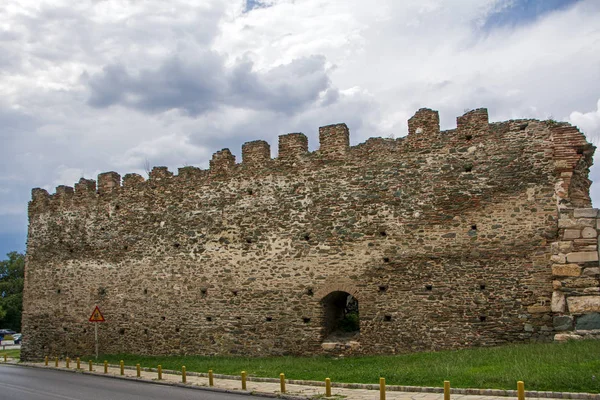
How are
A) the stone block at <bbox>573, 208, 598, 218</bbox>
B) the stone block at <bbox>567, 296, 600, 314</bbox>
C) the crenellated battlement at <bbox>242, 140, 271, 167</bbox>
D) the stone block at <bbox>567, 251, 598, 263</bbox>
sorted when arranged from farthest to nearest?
the crenellated battlement at <bbox>242, 140, 271, 167</bbox> → the stone block at <bbox>573, 208, 598, 218</bbox> → the stone block at <bbox>567, 251, 598, 263</bbox> → the stone block at <bbox>567, 296, 600, 314</bbox>

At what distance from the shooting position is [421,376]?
1184 centimetres

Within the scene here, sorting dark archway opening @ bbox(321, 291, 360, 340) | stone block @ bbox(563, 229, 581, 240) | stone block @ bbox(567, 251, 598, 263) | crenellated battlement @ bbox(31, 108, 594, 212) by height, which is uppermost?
crenellated battlement @ bbox(31, 108, 594, 212)

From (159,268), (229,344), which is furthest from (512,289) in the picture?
(159,268)

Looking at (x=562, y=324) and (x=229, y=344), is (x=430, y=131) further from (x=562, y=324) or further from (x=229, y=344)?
(x=229, y=344)

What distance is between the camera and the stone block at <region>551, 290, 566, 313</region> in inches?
547

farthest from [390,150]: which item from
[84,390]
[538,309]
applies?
[84,390]

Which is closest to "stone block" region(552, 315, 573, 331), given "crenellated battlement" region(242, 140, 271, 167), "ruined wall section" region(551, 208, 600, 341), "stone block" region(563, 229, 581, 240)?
"ruined wall section" region(551, 208, 600, 341)

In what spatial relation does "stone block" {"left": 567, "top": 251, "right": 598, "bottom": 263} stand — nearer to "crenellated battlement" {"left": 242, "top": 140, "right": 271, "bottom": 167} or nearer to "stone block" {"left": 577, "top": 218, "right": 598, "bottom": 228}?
"stone block" {"left": 577, "top": 218, "right": 598, "bottom": 228}

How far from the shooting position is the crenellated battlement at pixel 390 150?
14.6 metres

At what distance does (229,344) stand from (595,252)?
1129cm

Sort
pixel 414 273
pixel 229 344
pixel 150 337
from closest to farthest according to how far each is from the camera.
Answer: pixel 414 273 < pixel 229 344 < pixel 150 337

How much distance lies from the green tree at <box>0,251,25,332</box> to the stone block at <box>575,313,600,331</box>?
4613cm

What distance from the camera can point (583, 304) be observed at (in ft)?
44.8

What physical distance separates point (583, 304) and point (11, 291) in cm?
5302
